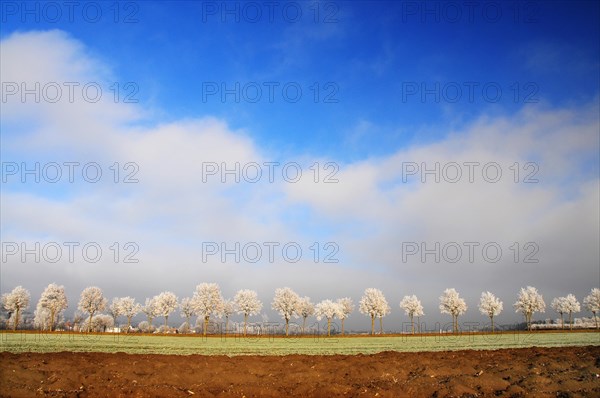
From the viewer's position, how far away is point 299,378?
2053 cm

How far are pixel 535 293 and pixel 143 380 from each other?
152m

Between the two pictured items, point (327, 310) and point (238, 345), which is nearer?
point (238, 345)

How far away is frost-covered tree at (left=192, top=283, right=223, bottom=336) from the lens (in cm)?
12612

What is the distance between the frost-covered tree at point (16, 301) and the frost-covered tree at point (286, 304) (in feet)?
235

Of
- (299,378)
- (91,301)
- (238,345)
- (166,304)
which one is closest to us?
(299,378)

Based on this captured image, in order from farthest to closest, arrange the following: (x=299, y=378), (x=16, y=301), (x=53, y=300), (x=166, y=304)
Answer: (x=166, y=304) < (x=53, y=300) < (x=16, y=301) < (x=299, y=378)

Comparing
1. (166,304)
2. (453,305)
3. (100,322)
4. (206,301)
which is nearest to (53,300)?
(166,304)

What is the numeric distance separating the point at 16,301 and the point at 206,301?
53.9m

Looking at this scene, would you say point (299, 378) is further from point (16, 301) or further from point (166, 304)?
point (16, 301)

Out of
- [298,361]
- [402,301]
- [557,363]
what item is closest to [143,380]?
[298,361]

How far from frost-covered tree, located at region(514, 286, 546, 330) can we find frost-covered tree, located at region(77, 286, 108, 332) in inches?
5237

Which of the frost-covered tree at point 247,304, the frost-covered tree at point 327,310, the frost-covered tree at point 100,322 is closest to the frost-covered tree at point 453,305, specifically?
the frost-covered tree at point 327,310

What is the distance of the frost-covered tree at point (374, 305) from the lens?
134125 millimetres

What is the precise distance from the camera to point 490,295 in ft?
463
